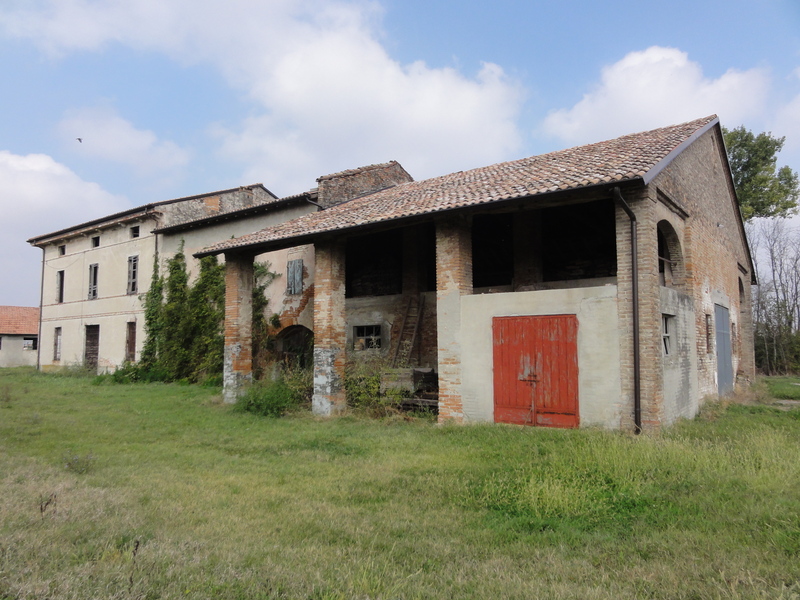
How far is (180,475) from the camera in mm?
6309

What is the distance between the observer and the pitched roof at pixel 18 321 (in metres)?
31.6

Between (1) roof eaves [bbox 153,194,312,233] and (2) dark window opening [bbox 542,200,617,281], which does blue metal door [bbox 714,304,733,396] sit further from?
(1) roof eaves [bbox 153,194,312,233]

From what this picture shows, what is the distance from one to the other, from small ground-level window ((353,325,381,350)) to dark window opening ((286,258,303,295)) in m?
2.35

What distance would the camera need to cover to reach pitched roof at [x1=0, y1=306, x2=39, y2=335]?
104 ft

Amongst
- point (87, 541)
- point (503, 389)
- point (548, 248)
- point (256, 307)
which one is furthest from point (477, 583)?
point (256, 307)

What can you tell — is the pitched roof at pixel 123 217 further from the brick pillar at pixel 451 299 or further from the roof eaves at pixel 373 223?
the brick pillar at pixel 451 299

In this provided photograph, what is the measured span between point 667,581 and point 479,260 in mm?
10244

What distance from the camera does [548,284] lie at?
11930mm

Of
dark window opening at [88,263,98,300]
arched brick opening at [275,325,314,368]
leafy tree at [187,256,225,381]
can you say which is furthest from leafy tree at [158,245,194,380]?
dark window opening at [88,263,98,300]

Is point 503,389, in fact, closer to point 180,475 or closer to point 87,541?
point 180,475

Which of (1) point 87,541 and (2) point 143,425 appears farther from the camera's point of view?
(2) point 143,425

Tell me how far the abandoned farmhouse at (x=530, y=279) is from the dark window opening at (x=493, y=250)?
0.14 feet

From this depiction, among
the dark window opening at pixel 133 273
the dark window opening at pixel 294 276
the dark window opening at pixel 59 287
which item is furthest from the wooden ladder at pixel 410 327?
the dark window opening at pixel 59 287

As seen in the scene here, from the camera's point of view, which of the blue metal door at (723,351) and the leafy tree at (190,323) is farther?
the leafy tree at (190,323)
